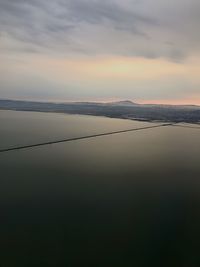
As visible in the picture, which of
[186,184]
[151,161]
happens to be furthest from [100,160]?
[186,184]

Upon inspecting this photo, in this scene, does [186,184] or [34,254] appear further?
[186,184]

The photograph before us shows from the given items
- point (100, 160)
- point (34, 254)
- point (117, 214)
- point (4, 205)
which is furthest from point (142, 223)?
point (100, 160)

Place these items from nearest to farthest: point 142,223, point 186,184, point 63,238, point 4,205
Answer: point 63,238, point 142,223, point 4,205, point 186,184

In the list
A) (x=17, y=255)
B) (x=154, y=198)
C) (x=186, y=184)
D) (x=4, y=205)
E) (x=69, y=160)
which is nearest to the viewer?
(x=17, y=255)

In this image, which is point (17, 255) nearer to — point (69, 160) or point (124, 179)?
point (124, 179)

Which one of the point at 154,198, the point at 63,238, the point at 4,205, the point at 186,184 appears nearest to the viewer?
the point at 63,238

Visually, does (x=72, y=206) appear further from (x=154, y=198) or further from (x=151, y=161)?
(x=151, y=161)
